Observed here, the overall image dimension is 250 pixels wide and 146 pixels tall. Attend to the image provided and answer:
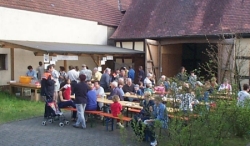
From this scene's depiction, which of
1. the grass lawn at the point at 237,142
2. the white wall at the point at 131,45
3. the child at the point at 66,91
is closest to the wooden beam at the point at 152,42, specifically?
the white wall at the point at 131,45

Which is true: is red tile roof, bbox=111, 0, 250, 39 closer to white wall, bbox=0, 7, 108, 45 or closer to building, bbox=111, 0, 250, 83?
building, bbox=111, 0, 250, 83

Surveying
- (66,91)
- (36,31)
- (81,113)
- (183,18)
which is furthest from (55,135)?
(183,18)

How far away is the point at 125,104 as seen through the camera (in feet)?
30.3

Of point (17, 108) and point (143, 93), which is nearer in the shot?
point (143, 93)

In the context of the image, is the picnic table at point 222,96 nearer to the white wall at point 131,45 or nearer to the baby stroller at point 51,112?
the baby stroller at point 51,112

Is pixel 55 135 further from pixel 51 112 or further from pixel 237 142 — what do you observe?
pixel 237 142

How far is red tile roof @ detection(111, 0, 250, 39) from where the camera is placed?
1638 cm

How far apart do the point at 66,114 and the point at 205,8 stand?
34.5 feet

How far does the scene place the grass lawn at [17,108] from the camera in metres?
10.3

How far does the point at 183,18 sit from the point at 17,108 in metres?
10.4

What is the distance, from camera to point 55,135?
826 centimetres

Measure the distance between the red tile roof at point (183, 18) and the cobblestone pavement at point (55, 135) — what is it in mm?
9315

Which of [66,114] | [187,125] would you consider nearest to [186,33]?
[66,114]

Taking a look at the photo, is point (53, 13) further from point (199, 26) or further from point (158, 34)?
point (199, 26)
